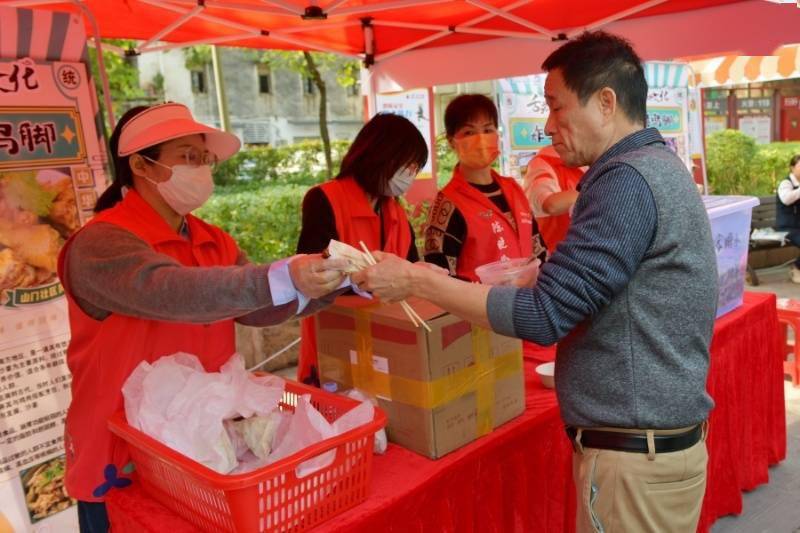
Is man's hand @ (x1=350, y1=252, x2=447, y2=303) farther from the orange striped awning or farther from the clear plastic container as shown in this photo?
the orange striped awning

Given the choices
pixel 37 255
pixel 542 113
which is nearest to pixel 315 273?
pixel 37 255

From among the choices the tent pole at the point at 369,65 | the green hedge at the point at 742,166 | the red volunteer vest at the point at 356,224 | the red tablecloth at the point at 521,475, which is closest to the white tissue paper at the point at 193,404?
the red tablecloth at the point at 521,475

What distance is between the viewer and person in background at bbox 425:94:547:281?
115 inches

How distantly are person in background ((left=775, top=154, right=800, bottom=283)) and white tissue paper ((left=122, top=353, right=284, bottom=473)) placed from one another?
7.71m

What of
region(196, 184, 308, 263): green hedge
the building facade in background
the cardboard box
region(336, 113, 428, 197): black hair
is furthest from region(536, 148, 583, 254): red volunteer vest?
the building facade in background

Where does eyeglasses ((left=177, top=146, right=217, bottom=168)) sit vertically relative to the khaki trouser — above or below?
above

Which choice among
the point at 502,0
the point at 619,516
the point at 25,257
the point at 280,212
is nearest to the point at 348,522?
the point at 619,516

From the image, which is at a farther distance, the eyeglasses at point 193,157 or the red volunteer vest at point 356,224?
the red volunteer vest at point 356,224

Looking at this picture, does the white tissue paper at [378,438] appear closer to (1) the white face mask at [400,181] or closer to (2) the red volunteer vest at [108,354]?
(2) the red volunteer vest at [108,354]

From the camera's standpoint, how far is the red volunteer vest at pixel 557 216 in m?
3.46

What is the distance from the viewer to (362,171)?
2.60 metres

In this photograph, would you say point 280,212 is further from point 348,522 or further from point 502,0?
point 348,522

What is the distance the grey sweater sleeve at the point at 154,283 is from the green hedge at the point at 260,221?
4618 millimetres

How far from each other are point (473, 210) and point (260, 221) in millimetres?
→ 3955
